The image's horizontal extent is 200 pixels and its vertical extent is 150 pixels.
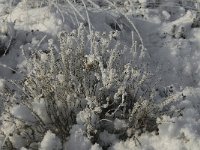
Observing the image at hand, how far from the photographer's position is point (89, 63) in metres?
2.56

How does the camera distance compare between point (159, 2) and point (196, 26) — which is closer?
point (196, 26)

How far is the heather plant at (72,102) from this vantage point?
2428mm

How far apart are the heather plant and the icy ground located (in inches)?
3.2

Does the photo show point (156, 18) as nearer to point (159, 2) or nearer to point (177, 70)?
point (159, 2)

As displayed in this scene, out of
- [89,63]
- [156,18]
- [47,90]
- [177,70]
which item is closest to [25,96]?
[47,90]

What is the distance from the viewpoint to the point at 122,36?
12.6 ft

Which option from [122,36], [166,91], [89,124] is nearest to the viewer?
[89,124]

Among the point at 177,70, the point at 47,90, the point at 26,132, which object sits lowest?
the point at 177,70

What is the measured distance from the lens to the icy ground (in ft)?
8.01

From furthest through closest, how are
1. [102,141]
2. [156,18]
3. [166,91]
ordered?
1. [156,18]
2. [166,91]
3. [102,141]

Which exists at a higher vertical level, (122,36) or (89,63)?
(89,63)

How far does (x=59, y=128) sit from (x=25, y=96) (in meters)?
0.35

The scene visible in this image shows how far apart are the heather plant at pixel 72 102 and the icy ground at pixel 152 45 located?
81 mm

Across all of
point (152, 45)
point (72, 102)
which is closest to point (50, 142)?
point (72, 102)
